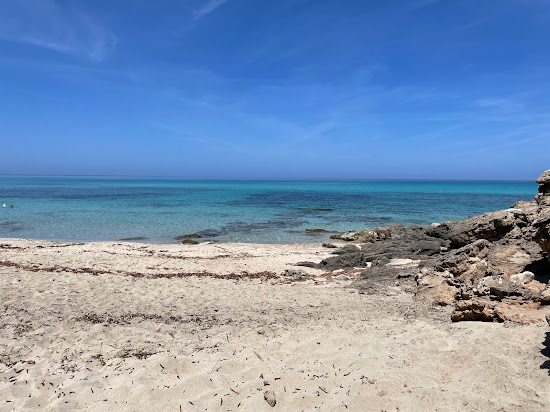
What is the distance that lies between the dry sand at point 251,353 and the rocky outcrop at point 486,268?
528mm

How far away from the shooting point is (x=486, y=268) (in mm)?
8000

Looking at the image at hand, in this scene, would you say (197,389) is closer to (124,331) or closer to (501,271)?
Answer: (124,331)

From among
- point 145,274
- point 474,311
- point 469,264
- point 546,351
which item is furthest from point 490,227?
point 145,274

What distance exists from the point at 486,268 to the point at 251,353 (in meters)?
5.89

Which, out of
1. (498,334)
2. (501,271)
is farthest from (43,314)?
(501,271)

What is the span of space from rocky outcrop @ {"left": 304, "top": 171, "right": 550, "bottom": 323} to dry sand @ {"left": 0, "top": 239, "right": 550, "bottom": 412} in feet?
1.73

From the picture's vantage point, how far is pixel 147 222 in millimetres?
29812

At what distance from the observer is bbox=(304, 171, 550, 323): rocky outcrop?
5914 millimetres

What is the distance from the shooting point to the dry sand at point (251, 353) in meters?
4.18

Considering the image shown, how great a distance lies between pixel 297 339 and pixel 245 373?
52.5 inches

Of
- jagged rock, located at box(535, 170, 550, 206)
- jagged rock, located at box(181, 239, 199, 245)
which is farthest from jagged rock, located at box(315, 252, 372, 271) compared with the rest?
jagged rock, located at box(181, 239, 199, 245)

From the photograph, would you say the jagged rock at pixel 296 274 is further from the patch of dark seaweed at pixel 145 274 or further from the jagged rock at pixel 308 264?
the jagged rock at pixel 308 264

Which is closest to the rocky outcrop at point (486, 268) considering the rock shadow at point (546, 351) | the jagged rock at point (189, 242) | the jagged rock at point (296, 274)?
the rock shadow at point (546, 351)

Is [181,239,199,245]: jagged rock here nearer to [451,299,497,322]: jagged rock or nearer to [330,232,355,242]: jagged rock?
[330,232,355,242]: jagged rock
